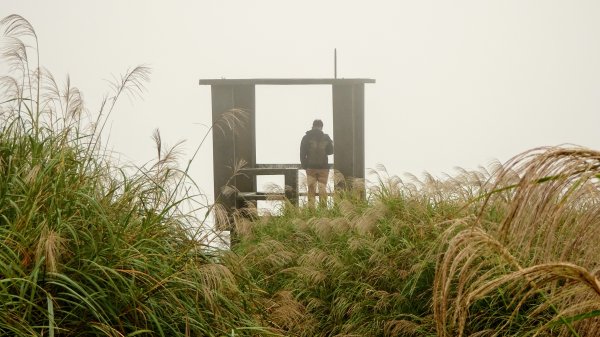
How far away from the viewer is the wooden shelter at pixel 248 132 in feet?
34.6

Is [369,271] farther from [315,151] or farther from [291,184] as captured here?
[315,151]

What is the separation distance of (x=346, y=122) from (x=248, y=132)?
1.29 m

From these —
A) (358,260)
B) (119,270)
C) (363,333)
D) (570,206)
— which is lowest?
(363,333)

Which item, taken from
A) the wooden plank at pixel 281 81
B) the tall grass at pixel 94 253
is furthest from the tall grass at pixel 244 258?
the wooden plank at pixel 281 81

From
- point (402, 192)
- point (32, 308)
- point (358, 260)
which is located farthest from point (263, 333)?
point (402, 192)

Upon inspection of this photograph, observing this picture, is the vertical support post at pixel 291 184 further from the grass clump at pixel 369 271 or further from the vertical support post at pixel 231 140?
the grass clump at pixel 369 271

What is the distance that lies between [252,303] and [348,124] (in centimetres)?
677

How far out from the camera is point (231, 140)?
10.8m

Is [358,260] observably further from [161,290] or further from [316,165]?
[316,165]

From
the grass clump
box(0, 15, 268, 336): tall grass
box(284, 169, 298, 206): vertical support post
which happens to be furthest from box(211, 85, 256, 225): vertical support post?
box(0, 15, 268, 336): tall grass

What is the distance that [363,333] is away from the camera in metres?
5.75

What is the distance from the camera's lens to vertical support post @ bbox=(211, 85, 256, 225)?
35.1ft

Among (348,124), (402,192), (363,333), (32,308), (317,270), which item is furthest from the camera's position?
(348,124)

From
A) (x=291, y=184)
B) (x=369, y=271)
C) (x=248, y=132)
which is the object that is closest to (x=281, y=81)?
(x=248, y=132)
